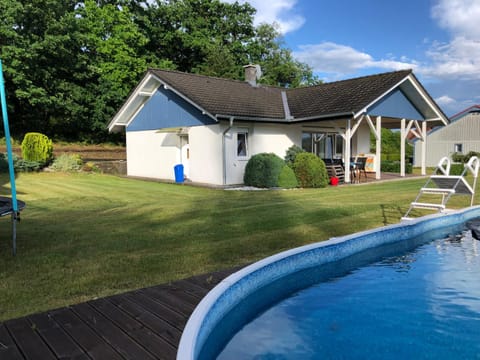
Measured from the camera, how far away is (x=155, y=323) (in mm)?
3430

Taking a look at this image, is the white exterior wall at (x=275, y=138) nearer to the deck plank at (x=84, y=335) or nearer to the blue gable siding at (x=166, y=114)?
the blue gable siding at (x=166, y=114)

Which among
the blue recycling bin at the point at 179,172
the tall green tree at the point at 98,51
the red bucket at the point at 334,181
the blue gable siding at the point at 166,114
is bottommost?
the red bucket at the point at 334,181

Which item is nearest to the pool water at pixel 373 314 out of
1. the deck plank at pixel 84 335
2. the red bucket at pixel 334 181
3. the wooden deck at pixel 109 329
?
the wooden deck at pixel 109 329

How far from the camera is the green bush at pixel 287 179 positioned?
15.3m

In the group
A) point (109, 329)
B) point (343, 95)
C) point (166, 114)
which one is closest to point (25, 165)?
point (166, 114)

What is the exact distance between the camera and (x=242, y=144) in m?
17.0

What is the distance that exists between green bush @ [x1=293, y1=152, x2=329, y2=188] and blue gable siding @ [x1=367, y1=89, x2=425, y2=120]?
13.4ft

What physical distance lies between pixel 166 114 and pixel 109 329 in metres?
16.8

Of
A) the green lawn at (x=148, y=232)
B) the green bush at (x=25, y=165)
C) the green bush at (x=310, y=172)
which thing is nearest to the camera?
the green lawn at (x=148, y=232)

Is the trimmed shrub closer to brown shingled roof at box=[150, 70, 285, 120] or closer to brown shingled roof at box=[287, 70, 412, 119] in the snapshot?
brown shingled roof at box=[150, 70, 285, 120]

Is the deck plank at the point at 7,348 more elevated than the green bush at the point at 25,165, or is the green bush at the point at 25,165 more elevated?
the green bush at the point at 25,165

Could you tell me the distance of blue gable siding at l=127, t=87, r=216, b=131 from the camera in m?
17.5

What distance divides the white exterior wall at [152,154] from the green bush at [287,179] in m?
6.13

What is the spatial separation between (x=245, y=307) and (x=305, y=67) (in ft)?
162
